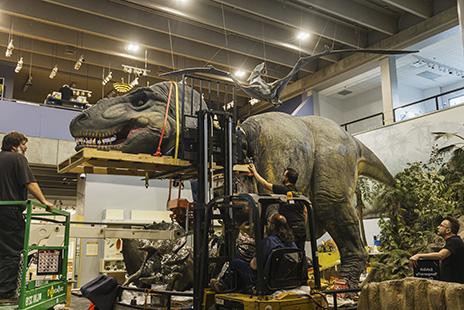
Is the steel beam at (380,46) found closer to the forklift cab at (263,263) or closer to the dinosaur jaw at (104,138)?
the forklift cab at (263,263)

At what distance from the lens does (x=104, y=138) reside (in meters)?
4.79

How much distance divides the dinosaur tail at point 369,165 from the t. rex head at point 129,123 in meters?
3.11

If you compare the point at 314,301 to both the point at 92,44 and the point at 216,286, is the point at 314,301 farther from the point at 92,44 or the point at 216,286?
the point at 92,44

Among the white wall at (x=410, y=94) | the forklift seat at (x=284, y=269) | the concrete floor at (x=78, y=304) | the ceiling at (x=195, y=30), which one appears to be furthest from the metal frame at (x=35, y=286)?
the white wall at (x=410, y=94)

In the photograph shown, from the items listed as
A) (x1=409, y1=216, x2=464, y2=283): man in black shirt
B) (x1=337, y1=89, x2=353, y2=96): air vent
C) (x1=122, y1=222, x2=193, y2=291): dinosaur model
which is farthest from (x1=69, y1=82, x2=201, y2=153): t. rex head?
(x1=337, y1=89, x2=353, y2=96): air vent

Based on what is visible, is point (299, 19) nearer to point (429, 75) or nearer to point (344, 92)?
point (344, 92)

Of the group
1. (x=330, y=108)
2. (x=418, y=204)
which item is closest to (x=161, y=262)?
(x=418, y=204)

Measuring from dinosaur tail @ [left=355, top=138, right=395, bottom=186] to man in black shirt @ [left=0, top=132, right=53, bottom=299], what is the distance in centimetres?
451

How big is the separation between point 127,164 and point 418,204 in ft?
22.4

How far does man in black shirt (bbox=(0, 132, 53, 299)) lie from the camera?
12.0ft

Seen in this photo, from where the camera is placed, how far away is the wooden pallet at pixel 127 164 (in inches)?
174

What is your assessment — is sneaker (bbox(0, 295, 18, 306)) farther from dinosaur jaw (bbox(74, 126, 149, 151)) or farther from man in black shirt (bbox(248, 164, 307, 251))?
man in black shirt (bbox(248, 164, 307, 251))

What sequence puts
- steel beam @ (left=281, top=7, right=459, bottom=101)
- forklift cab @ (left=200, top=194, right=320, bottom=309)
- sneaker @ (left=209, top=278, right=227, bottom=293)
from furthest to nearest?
steel beam @ (left=281, top=7, right=459, bottom=101) → sneaker @ (left=209, top=278, right=227, bottom=293) → forklift cab @ (left=200, top=194, right=320, bottom=309)

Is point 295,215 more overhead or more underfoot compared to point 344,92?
more underfoot
